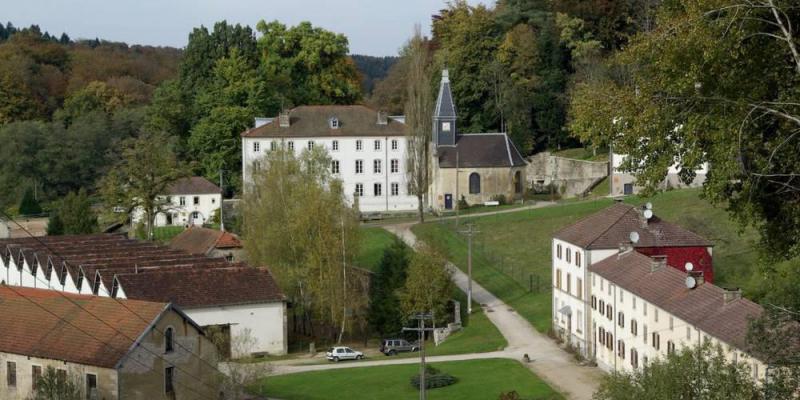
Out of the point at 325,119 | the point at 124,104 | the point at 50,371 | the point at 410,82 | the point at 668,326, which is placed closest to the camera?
the point at 50,371

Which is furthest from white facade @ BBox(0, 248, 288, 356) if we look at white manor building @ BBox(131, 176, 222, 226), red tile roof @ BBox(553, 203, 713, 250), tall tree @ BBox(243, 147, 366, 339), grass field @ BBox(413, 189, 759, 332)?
white manor building @ BBox(131, 176, 222, 226)

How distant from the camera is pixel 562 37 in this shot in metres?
86.5

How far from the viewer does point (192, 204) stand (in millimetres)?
79500

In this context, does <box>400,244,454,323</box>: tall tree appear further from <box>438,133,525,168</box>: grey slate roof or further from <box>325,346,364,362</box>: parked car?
<box>438,133,525,168</box>: grey slate roof

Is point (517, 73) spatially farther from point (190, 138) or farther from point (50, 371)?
point (50, 371)

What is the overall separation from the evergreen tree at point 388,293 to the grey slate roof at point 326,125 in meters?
25.1

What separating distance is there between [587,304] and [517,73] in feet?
146

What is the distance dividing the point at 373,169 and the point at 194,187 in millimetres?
11394

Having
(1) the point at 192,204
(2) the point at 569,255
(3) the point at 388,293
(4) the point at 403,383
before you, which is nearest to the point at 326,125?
(1) the point at 192,204

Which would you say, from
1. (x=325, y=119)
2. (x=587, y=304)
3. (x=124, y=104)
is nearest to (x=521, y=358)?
(x=587, y=304)

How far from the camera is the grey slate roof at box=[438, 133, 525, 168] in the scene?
77.4m

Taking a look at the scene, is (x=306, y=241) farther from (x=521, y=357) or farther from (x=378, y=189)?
(x=378, y=189)

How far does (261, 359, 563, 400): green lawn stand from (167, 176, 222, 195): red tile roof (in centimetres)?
3604

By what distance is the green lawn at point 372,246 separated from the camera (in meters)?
62.7
